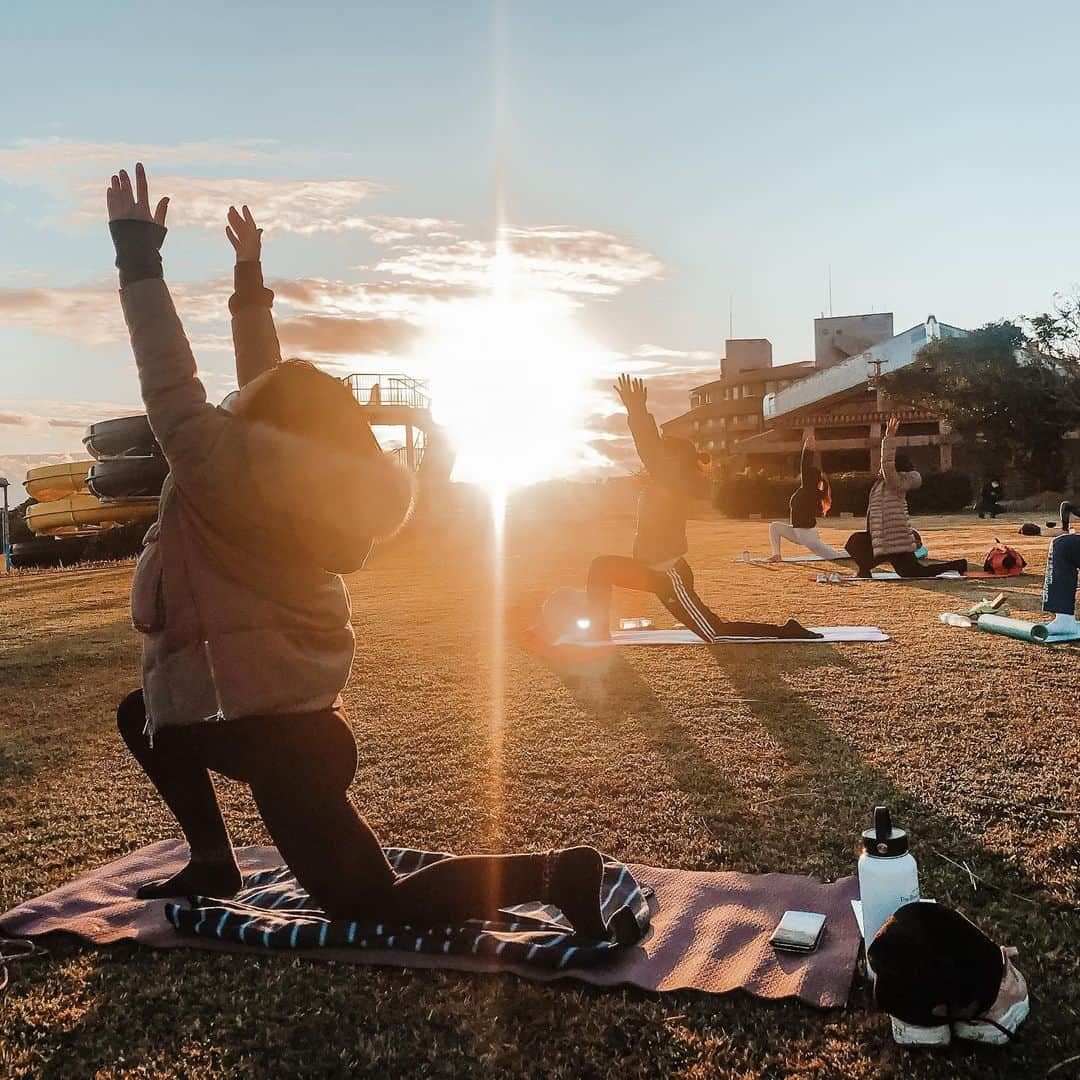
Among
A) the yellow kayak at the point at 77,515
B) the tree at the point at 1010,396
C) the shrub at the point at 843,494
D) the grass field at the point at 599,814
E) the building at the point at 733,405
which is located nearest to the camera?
the grass field at the point at 599,814

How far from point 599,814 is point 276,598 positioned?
2.08 meters

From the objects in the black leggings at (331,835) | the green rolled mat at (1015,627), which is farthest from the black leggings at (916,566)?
the black leggings at (331,835)

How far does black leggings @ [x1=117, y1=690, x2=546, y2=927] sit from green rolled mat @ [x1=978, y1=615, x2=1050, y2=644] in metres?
6.47

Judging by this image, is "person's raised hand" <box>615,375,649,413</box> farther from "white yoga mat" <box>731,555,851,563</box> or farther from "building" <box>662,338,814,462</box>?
"building" <box>662,338,814,462</box>

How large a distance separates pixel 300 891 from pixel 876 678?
4.75 metres

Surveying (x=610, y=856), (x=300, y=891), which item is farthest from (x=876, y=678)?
(x=300, y=891)

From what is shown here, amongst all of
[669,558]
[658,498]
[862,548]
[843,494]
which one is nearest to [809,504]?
[862,548]

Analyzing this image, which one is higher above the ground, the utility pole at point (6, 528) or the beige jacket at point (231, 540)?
the beige jacket at point (231, 540)

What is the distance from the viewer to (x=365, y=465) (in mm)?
2730

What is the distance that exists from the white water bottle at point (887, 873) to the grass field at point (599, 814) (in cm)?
27

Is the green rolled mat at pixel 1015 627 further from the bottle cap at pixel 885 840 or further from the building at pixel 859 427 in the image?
the building at pixel 859 427

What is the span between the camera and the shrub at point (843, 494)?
113 ft

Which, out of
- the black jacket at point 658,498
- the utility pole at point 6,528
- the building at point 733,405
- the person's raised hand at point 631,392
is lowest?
the utility pole at point 6,528

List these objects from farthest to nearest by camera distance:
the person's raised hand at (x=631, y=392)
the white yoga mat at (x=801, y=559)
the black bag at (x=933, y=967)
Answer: the white yoga mat at (x=801, y=559) → the person's raised hand at (x=631, y=392) → the black bag at (x=933, y=967)
